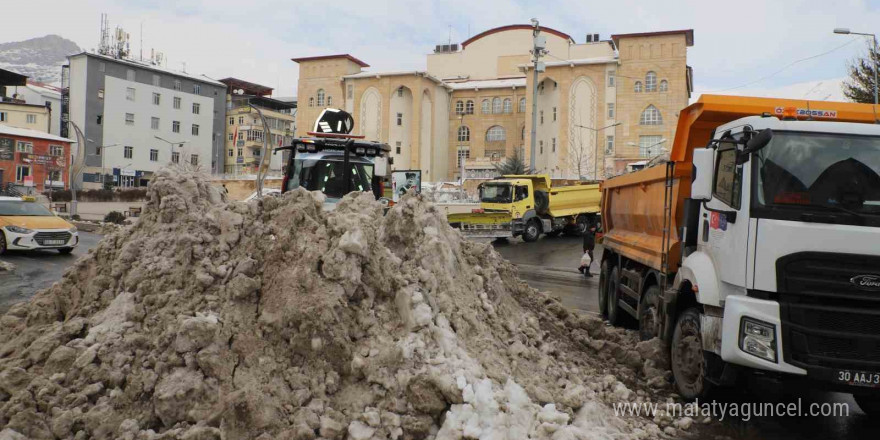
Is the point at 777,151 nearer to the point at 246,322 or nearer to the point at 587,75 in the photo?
the point at 246,322

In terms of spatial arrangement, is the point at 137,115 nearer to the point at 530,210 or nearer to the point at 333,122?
the point at 530,210

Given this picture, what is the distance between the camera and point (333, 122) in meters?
16.2

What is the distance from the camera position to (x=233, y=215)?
643cm

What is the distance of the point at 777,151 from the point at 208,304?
16.7 ft

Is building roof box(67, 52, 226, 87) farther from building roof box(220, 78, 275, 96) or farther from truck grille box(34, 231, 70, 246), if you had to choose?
truck grille box(34, 231, 70, 246)

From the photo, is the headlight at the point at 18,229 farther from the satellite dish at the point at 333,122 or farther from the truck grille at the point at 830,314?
the truck grille at the point at 830,314

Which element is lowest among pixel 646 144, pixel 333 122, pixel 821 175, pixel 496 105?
pixel 821 175

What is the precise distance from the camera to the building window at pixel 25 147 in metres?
59.0

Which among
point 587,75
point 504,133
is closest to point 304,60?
point 504,133

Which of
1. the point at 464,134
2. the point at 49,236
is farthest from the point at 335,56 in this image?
the point at 49,236

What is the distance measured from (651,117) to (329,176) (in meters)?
54.7

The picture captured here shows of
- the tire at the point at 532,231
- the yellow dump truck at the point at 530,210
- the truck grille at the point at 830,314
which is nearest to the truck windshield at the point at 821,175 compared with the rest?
the truck grille at the point at 830,314

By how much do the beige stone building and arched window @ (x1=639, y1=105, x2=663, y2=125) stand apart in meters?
0.10

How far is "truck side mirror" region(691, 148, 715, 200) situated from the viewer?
592 centimetres
